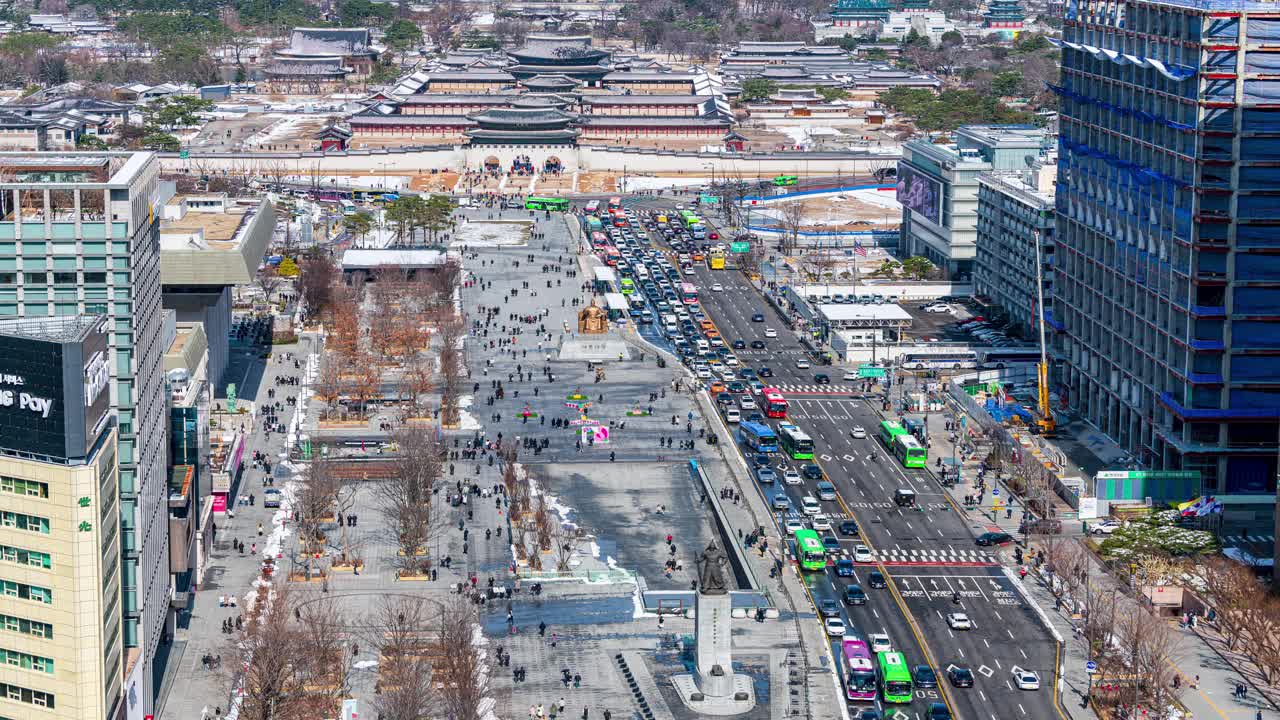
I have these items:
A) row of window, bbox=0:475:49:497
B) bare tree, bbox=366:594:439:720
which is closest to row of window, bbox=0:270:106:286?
row of window, bbox=0:475:49:497

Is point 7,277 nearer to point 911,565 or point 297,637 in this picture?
point 297,637

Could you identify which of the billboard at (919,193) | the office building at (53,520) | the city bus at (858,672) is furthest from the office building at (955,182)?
the office building at (53,520)

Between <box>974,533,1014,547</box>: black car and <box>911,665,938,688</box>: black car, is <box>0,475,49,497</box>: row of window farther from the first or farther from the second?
<box>974,533,1014,547</box>: black car

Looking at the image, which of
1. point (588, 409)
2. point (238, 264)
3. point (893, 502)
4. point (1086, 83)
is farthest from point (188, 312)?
point (1086, 83)

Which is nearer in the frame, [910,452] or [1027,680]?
[1027,680]

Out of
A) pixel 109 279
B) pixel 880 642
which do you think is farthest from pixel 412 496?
pixel 109 279

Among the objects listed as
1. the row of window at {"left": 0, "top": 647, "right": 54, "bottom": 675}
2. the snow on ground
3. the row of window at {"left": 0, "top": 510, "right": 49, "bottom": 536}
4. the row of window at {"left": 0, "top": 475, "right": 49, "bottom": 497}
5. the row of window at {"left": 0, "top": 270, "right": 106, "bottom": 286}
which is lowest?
the snow on ground

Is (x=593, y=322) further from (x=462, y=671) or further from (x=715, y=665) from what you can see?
(x=462, y=671)
